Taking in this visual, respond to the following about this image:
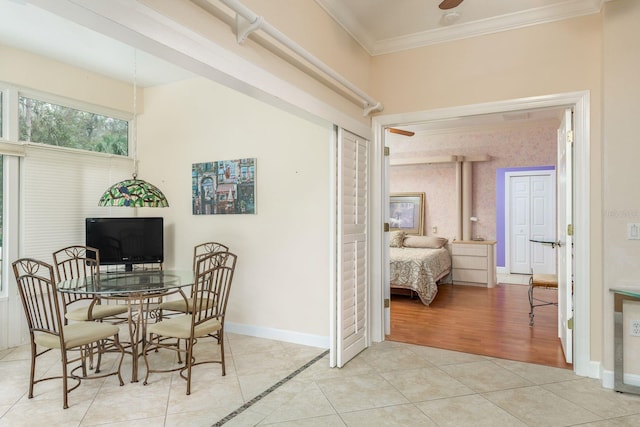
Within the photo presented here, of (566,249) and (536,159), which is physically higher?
(536,159)

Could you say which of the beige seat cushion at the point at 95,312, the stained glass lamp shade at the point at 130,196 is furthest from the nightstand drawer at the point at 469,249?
the beige seat cushion at the point at 95,312

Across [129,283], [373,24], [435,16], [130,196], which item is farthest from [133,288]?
[435,16]

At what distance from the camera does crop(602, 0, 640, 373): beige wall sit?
274 centimetres

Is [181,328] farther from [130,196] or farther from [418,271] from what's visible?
[418,271]

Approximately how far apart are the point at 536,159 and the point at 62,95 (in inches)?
293

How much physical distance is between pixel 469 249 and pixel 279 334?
14.0 ft

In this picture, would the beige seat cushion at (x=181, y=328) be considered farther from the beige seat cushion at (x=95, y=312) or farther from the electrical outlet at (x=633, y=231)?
the electrical outlet at (x=633, y=231)

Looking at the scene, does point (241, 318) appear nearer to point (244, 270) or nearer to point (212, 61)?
point (244, 270)

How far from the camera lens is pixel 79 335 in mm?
2736

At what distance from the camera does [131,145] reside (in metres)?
5.02

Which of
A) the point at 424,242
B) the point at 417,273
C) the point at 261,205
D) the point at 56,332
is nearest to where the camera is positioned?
the point at 56,332

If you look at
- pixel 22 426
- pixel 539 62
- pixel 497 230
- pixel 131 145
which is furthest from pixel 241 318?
pixel 497 230

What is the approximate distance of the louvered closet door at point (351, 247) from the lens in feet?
10.3

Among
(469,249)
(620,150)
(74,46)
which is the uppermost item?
(74,46)
